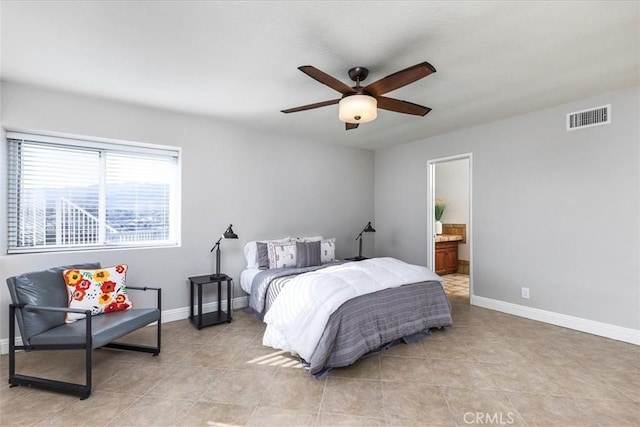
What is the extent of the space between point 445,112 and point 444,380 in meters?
2.92

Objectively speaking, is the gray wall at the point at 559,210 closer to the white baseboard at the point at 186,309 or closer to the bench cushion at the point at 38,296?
the white baseboard at the point at 186,309

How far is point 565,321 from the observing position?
3.49 metres

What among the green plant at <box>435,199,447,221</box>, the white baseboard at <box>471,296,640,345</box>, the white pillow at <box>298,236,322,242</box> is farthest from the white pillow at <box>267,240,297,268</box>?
the green plant at <box>435,199,447,221</box>

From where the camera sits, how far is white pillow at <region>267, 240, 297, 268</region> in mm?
3971

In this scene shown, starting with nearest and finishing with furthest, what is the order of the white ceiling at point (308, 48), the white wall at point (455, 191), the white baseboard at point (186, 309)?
the white ceiling at point (308, 48)
the white baseboard at point (186, 309)
the white wall at point (455, 191)

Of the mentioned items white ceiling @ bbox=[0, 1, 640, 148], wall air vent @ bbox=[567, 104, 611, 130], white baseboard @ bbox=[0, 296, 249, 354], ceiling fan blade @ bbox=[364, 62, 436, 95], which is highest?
white ceiling @ bbox=[0, 1, 640, 148]

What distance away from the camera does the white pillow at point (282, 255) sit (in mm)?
3971

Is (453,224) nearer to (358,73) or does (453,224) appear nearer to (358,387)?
(358,73)

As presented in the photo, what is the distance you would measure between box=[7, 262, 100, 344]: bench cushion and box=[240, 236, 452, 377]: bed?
1.70m

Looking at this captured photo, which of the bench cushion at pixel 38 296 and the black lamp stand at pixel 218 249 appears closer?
the bench cushion at pixel 38 296

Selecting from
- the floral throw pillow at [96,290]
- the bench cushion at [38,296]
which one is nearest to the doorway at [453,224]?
the floral throw pillow at [96,290]

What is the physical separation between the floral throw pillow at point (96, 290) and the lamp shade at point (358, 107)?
8.33ft

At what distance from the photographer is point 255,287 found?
3727mm

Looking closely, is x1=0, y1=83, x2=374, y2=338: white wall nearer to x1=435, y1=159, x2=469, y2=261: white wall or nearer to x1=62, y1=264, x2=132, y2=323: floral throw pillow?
x1=62, y1=264, x2=132, y2=323: floral throw pillow
